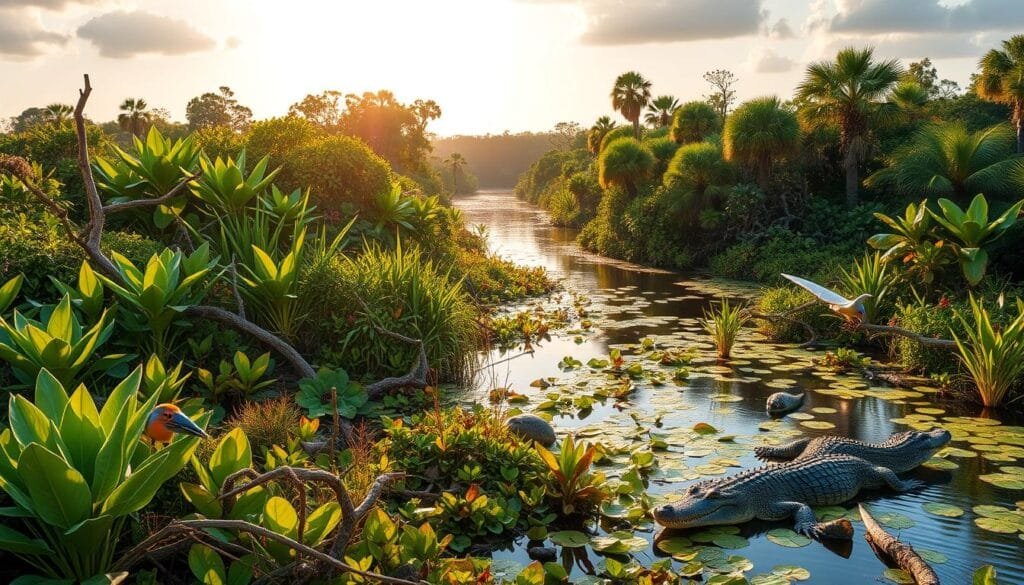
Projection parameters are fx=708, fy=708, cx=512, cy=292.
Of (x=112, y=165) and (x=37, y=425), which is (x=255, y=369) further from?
(x=112, y=165)

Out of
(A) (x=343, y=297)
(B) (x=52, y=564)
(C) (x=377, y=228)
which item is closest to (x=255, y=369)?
(A) (x=343, y=297)

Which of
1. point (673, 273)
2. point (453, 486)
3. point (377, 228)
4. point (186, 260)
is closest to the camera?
point (453, 486)

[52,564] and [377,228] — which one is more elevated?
[377,228]

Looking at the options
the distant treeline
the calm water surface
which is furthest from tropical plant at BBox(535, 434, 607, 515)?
the distant treeline

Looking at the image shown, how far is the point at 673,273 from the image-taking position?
18.4 meters

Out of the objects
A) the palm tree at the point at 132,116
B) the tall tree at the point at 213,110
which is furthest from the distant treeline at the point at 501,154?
the palm tree at the point at 132,116

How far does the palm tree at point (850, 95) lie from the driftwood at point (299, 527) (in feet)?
54.0

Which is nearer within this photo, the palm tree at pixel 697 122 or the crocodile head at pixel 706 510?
the crocodile head at pixel 706 510

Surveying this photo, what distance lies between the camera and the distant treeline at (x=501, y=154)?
110 m

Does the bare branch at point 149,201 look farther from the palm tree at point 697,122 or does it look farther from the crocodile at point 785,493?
the palm tree at point 697,122

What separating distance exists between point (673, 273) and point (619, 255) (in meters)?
4.51

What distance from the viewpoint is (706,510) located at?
435 cm

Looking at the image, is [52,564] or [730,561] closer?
[52,564]

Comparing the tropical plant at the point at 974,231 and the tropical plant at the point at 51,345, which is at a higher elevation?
the tropical plant at the point at 974,231
